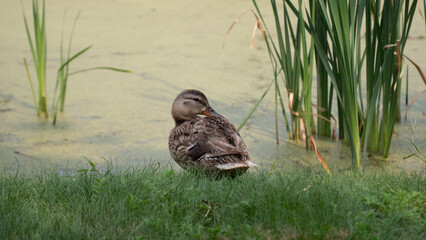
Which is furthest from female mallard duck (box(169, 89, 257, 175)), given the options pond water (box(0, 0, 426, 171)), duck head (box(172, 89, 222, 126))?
pond water (box(0, 0, 426, 171))

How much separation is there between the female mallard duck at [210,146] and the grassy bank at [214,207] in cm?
15

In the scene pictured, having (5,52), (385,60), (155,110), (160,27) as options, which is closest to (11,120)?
(155,110)

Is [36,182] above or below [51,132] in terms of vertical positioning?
above

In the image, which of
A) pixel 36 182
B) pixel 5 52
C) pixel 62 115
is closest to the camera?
pixel 36 182

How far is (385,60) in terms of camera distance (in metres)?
3.51

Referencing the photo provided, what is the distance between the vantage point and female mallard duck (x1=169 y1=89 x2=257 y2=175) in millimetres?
3146

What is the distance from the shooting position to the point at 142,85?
5465 mm

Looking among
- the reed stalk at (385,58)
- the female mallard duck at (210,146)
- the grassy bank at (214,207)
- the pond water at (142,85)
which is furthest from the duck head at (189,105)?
the reed stalk at (385,58)

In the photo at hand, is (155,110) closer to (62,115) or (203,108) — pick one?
(62,115)

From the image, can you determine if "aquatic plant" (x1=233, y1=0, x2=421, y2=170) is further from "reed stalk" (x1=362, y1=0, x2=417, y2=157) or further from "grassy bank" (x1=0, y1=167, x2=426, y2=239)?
"grassy bank" (x1=0, y1=167, x2=426, y2=239)

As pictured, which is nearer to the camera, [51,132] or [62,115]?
[51,132]

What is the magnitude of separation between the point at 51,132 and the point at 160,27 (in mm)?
2778

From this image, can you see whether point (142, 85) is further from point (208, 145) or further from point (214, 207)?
point (214, 207)

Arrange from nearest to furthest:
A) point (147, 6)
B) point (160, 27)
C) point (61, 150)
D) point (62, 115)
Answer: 1. point (61, 150)
2. point (62, 115)
3. point (160, 27)
4. point (147, 6)
